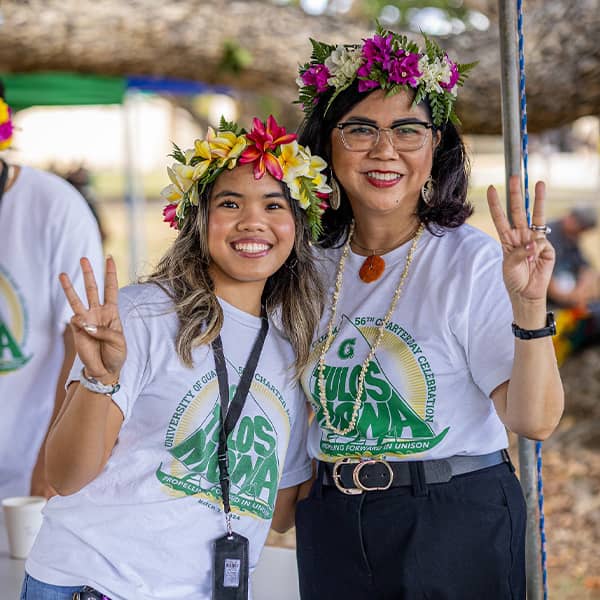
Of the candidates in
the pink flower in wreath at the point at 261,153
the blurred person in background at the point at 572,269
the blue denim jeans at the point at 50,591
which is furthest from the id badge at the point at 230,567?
the blurred person in background at the point at 572,269

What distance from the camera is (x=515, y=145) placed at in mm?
2375

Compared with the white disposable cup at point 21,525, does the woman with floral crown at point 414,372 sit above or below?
above

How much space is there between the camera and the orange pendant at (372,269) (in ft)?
7.27

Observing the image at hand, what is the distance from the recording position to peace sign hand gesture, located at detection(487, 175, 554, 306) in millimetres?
1816

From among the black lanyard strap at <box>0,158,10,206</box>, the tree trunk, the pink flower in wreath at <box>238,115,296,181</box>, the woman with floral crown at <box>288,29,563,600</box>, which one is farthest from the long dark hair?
the tree trunk

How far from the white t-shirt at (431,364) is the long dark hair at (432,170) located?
0.10 meters

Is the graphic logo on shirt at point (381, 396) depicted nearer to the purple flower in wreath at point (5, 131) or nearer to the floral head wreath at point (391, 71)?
the floral head wreath at point (391, 71)

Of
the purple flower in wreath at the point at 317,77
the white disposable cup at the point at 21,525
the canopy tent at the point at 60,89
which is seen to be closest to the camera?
the purple flower in wreath at the point at 317,77

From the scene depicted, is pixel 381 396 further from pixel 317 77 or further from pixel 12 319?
pixel 12 319

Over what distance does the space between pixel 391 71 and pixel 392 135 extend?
15cm

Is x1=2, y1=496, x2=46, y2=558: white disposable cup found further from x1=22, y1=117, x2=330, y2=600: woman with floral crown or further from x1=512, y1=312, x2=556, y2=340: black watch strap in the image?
x1=512, y1=312, x2=556, y2=340: black watch strap

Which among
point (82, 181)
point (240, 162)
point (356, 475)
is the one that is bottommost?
point (356, 475)

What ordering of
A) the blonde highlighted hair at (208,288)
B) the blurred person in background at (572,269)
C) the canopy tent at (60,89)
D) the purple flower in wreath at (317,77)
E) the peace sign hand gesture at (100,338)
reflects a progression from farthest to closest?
the blurred person in background at (572,269) < the canopy tent at (60,89) < the purple flower in wreath at (317,77) < the blonde highlighted hair at (208,288) < the peace sign hand gesture at (100,338)

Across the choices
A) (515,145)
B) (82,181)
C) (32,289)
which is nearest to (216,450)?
(515,145)
